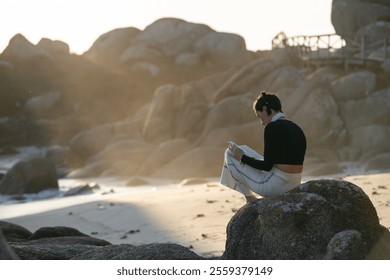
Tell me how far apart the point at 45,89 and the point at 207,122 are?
27141 millimetres

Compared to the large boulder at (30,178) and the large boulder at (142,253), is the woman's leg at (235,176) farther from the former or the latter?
the large boulder at (30,178)

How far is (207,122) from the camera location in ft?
111

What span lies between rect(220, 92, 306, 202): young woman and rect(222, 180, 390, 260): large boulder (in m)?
0.15

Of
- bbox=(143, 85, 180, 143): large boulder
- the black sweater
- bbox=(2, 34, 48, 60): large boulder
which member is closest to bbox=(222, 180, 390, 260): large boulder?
the black sweater

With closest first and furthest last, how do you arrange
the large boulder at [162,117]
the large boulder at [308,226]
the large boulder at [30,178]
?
1. the large boulder at [308,226]
2. the large boulder at [30,178]
3. the large boulder at [162,117]

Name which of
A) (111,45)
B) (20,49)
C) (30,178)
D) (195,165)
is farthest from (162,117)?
(20,49)

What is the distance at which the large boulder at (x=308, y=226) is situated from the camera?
699 centimetres

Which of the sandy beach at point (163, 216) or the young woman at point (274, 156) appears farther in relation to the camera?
the sandy beach at point (163, 216)

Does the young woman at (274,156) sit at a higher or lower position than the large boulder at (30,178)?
higher

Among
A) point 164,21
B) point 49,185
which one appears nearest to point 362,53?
point 49,185

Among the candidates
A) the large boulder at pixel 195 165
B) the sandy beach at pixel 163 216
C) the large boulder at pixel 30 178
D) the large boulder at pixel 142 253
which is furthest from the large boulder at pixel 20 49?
the large boulder at pixel 142 253

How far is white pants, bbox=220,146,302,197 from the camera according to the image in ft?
24.3
